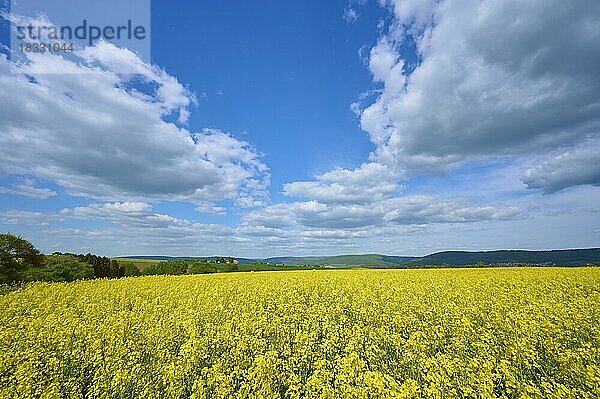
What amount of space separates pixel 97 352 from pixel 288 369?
490 cm

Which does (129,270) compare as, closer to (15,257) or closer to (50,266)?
(50,266)

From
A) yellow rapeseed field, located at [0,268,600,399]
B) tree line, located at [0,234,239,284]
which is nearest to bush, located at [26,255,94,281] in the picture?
tree line, located at [0,234,239,284]

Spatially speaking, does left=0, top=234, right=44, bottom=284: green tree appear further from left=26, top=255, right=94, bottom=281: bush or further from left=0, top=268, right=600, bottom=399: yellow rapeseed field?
left=0, top=268, right=600, bottom=399: yellow rapeseed field

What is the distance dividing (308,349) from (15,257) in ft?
80.2

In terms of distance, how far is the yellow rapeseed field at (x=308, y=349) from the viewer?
548 cm

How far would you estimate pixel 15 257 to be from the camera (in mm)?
21641

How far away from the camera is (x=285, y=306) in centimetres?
1168

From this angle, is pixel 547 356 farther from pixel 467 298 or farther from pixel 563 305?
pixel 467 298

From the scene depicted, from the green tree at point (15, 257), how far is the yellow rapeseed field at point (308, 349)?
8.30 metres

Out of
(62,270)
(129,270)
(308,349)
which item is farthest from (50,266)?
(308,349)

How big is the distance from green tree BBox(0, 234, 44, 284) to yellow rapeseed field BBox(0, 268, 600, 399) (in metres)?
8.30

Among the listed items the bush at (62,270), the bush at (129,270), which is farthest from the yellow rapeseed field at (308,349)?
the bush at (129,270)

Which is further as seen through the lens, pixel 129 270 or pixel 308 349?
pixel 129 270

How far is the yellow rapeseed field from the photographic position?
548 cm
